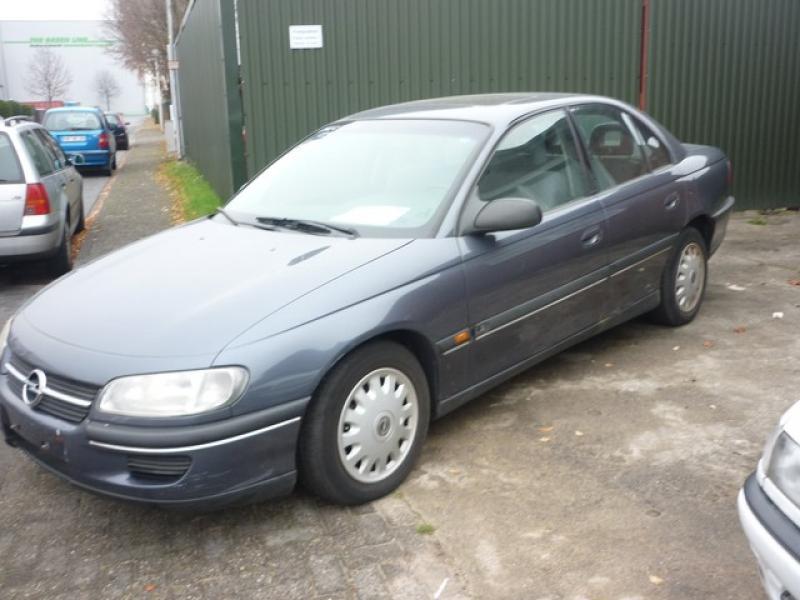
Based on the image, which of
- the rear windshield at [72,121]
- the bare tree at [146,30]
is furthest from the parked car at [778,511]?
the bare tree at [146,30]

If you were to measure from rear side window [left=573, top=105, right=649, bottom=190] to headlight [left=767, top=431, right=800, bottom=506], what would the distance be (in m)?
2.65

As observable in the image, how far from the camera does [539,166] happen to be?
466cm

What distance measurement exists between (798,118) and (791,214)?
1.26m

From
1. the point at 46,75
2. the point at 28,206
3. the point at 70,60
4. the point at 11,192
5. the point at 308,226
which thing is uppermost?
the point at 70,60

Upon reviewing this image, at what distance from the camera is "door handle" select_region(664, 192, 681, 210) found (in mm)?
5394

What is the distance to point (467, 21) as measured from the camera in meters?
9.59

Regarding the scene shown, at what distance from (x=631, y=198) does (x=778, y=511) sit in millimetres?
2949

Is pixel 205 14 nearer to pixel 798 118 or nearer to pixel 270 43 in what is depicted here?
pixel 270 43

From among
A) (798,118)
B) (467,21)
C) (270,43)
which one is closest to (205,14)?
(270,43)

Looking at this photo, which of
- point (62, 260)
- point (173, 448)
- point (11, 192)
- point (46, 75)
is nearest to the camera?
point (173, 448)

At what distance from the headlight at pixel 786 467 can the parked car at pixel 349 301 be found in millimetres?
1573

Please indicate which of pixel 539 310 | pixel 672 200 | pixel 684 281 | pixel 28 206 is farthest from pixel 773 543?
pixel 28 206

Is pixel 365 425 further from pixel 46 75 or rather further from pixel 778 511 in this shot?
pixel 46 75

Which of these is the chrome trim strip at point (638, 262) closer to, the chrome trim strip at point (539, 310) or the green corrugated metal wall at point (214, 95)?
the chrome trim strip at point (539, 310)
